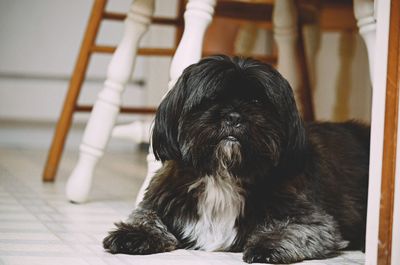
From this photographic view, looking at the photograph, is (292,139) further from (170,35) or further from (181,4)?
(170,35)

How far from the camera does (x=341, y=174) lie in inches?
75.3

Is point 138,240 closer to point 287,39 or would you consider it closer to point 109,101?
point 109,101

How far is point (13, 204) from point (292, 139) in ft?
3.30

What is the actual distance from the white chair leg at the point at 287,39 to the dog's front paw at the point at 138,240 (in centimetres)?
120

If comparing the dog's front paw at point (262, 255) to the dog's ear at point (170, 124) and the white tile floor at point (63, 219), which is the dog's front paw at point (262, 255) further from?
the dog's ear at point (170, 124)

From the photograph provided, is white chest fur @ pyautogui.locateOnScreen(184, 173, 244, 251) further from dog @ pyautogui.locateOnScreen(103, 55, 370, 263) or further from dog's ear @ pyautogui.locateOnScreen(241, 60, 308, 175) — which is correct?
dog's ear @ pyautogui.locateOnScreen(241, 60, 308, 175)

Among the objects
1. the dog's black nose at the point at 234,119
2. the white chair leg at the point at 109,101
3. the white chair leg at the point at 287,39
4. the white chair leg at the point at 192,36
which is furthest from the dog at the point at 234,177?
the white chair leg at the point at 287,39

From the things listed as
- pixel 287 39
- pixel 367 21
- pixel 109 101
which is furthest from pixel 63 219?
pixel 287 39

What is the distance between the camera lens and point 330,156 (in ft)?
6.29

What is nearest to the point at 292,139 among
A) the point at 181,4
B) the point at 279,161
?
the point at 279,161

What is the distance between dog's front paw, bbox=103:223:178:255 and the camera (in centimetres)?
161

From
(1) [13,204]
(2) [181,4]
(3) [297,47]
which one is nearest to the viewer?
(1) [13,204]

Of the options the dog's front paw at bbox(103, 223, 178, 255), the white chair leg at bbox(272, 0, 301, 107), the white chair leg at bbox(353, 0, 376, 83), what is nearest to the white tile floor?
the dog's front paw at bbox(103, 223, 178, 255)

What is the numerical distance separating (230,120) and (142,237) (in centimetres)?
32
